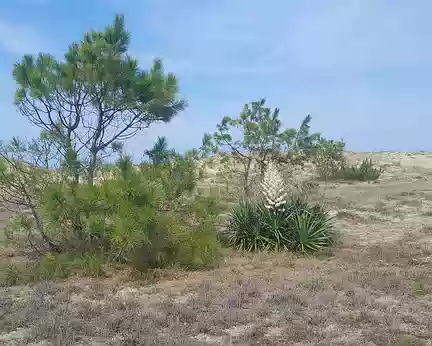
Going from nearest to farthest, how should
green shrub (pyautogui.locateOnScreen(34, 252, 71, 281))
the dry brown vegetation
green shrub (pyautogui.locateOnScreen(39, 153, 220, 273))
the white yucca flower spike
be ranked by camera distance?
the dry brown vegetation < green shrub (pyautogui.locateOnScreen(39, 153, 220, 273)) < green shrub (pyautogui.locateOnScreen(34, 252, 71, 281)) < the white yucca flower spike

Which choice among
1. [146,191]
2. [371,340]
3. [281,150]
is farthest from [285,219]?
[281,150]

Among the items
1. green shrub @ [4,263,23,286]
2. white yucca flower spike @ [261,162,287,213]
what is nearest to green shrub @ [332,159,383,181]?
white yucca flower spike @ [261,162,287,213]

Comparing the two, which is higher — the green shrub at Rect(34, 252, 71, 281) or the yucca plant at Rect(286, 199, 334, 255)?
the yucca plant at Rect(286, 199, 334, 255)

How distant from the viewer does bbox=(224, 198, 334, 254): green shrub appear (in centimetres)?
1109

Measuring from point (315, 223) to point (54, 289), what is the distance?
18.7 ft

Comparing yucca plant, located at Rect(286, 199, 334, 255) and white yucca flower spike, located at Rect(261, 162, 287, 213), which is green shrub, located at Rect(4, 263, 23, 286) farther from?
yucca plant, located at Rect(286, 199, 334, 255)

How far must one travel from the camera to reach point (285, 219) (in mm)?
11383

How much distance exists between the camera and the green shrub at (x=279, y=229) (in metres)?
11.1

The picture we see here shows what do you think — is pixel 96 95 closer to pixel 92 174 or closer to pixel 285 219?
pixel 92 174

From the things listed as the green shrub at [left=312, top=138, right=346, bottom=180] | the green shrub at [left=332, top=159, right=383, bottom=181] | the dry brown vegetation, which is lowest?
the dry brown vegetation

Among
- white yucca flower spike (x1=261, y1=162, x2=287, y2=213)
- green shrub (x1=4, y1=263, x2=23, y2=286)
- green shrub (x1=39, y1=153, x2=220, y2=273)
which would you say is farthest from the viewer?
white yucca flower spike (x1=261, y1=162, x2=287, y2=213)

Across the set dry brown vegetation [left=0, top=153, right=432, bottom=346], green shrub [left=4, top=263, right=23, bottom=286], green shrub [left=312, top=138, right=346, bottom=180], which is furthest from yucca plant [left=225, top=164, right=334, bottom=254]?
green shrub [left=312, top=138, right=346, bottom=180]

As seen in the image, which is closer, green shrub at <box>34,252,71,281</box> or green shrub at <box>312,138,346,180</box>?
green shrub at <box>34,252,71,281</box>

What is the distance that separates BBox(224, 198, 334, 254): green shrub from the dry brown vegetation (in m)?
0.41
